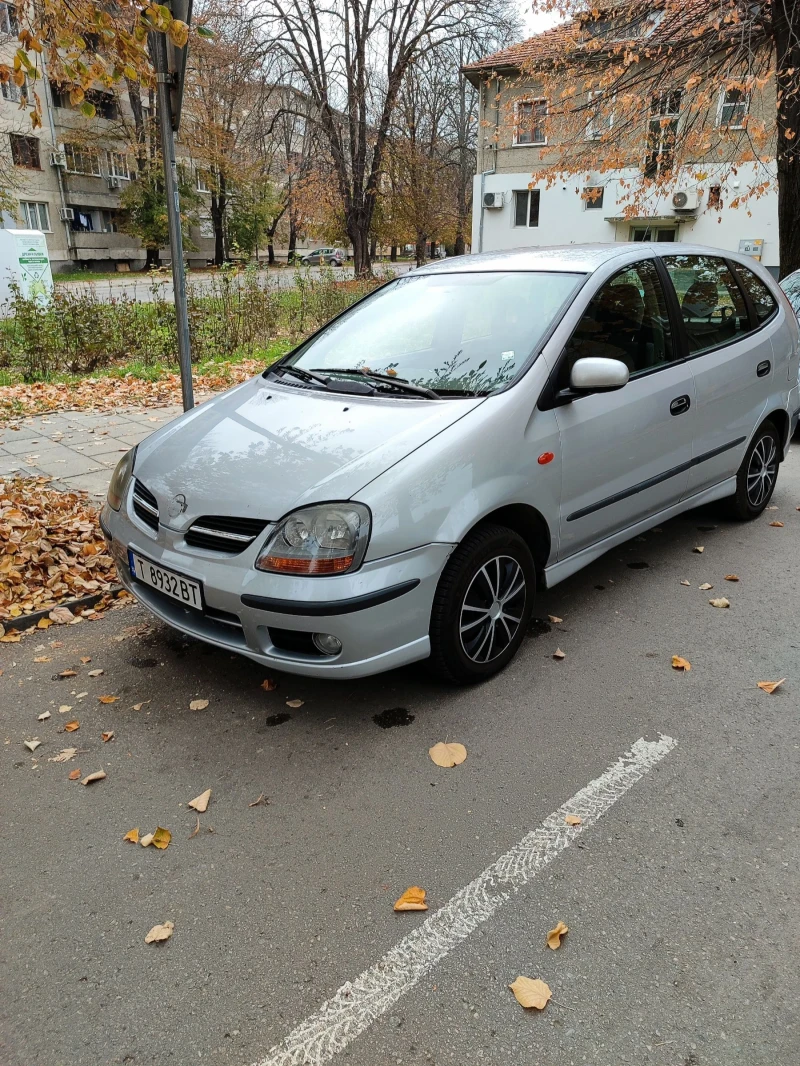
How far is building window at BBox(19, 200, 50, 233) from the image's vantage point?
41.0m

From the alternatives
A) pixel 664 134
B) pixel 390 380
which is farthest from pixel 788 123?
pixel 390 380

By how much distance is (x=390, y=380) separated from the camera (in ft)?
11.5

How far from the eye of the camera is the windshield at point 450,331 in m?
3.46

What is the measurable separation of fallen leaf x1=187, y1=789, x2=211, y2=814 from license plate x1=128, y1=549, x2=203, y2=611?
68 cm

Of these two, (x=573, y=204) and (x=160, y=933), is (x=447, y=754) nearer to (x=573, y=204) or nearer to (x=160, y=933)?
(x=160, y=933)

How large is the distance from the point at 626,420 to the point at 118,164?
48.6 m

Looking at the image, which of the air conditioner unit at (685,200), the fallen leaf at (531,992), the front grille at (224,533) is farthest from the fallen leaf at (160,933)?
the air conditioner unit at (685,200)

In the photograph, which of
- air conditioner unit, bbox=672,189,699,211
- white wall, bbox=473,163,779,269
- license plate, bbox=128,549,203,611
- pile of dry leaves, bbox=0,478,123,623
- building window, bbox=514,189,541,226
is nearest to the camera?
license plate, bbox=128,549,203,611

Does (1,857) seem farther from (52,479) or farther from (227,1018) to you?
(52,479)

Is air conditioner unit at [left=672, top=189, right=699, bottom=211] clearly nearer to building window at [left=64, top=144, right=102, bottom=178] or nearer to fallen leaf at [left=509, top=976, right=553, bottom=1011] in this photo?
fallen leaf at [left=509, top=976, right=553, bottom=1011]

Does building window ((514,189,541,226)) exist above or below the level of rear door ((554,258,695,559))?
above

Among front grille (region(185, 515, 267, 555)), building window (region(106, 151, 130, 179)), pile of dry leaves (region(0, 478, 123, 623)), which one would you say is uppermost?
building window (region(106, 151, 130, 179))

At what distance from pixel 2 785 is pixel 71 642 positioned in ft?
3.59

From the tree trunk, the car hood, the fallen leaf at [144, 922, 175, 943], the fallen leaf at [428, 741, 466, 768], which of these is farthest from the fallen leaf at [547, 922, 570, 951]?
the tree trunk
